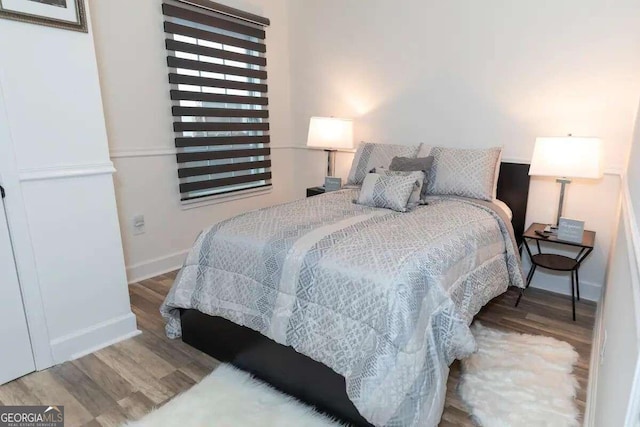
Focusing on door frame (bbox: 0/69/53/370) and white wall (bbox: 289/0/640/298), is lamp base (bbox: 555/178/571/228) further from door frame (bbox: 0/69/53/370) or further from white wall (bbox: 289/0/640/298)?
door frame (bbox: 0/69/53/370)

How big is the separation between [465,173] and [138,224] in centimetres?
251

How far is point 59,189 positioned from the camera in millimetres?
1982

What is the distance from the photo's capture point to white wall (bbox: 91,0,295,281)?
2.76m

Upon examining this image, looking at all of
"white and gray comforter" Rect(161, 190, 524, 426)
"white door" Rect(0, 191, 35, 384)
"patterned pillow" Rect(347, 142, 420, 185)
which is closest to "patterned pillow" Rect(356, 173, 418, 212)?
"white and gray comforter" Rect(161, 190, 524, 426)

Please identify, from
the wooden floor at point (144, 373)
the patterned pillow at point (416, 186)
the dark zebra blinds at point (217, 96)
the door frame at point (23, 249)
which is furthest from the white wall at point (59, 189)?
the patterned pillow at point (416, 186)

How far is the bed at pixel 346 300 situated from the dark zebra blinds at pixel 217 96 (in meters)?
1.39

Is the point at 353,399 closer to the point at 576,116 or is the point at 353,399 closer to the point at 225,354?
the point at 225,354

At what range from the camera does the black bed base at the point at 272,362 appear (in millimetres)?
1625

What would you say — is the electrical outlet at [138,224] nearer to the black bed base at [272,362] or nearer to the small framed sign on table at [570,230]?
the black bed base at [272,362]

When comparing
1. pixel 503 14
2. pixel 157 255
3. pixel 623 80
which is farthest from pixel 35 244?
pixel 623 80

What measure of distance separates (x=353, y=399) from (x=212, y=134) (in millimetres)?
2691

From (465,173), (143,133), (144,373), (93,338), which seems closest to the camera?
(144,373)

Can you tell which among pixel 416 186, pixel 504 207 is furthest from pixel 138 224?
pixel 504 207

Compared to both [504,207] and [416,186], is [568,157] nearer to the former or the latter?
[504,207]
